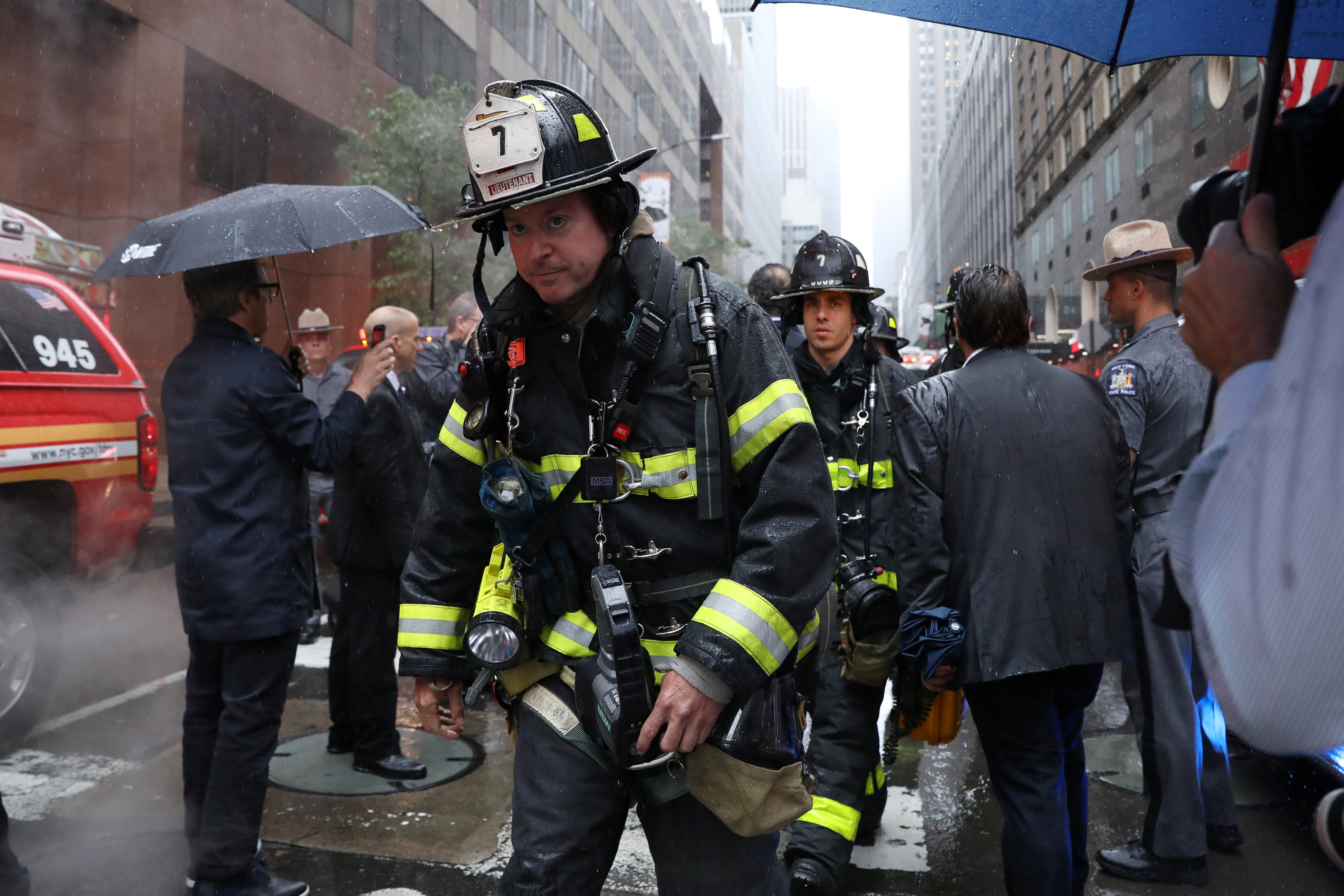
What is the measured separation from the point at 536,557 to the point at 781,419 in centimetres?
61

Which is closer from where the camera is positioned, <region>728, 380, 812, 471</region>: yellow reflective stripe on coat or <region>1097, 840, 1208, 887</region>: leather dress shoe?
<region>728, 380, 812, 471</region>: yellow reflective stripe on coat

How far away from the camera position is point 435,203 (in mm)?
17344

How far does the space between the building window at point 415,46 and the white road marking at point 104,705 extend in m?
16.7

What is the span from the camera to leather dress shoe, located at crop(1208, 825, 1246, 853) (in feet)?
12.6

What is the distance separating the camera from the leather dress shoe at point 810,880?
3.27 meters

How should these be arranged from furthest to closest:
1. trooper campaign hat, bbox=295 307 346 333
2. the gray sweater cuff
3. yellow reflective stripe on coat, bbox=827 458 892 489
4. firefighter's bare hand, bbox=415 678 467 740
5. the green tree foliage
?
the green tree foliage, trooper campaign hat, bbox=295 307 346 333, yellow reflective stripe on coat, bbox=827 458 892 489, firefighter's bare hand, bbox=415 678 467 740, the gray sweater cuff

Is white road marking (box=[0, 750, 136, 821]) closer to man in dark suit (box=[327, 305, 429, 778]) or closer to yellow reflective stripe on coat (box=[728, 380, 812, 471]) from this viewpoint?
man in dark suit (box=[327, 305, 429, 778])

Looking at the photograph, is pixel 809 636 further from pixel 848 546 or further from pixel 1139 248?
pixel 1139 248

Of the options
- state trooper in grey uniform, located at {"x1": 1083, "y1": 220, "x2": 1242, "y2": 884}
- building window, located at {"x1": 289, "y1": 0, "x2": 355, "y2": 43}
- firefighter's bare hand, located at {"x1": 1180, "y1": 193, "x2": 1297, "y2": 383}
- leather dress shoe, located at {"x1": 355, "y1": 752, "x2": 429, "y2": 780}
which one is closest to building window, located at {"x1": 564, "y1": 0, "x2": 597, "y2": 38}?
building window, located at {"x1": 289, "y1": 0, "x2": 355, "y2": 43}

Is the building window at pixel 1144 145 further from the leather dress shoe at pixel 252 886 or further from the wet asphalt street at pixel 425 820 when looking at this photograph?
the leather dress shoe at pixel 252 886

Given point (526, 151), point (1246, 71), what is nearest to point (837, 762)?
point (526, 151)

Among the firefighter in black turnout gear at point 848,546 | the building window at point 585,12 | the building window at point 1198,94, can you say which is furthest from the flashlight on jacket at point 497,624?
the building window at point 585,12

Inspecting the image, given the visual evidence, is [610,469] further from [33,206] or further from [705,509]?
[33,206]

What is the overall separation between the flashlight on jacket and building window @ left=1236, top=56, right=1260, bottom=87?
2054 cm
